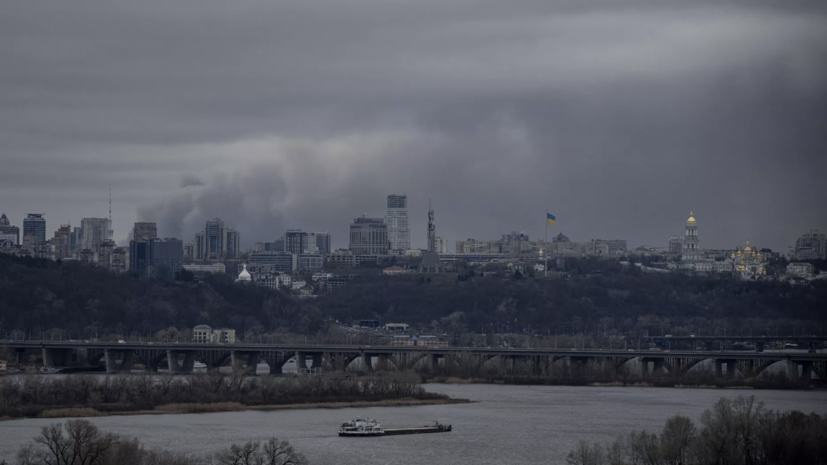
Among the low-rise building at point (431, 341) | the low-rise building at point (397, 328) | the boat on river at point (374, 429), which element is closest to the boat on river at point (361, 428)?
the boat on river at point (374, 429)

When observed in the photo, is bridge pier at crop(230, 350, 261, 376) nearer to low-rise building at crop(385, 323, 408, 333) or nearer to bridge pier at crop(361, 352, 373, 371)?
bridge pier at crop(361, 352, 373, 371)

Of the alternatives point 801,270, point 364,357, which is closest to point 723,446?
point 364,357

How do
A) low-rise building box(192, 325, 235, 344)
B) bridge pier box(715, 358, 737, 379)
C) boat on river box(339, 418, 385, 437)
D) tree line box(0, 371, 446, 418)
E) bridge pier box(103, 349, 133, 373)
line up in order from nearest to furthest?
1. boat on river box(339, 418, 385, 437)
2. tree line box(0, 371, 446, 418)
3. bridge pier box(715, 358, 737, 379)
4. bridge pier box(103, 349, 133, 373)
5. low-rise building box(192, 325, 235, 344)

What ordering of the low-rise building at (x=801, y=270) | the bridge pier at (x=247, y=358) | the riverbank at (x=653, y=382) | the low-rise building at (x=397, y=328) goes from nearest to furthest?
the riverbank at (x=653, y=382), the bridge pier at (x=247, y=358), the low-rise building at (x=397, y=328), the low-rise building at (x=801, y=270)

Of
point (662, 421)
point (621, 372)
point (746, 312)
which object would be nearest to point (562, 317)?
point (746, 312)

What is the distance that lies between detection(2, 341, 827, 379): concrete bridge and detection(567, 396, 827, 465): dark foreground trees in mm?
45672

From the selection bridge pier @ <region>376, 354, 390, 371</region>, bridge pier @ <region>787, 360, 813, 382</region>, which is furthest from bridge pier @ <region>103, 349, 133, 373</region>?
bridge pier @ <region>787, 360, 813, 382</region>

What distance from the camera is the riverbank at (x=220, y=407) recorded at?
221ft

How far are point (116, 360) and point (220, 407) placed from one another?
113 ft

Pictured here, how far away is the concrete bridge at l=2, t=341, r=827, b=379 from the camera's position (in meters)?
98.2

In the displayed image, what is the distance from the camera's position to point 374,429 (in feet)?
205

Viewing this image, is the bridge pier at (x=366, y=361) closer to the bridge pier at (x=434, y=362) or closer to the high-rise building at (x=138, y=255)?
the bridge pier at (x=434, y=362)

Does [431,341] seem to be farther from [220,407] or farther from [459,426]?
[459,426]

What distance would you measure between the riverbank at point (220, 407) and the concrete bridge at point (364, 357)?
20.4 metres
